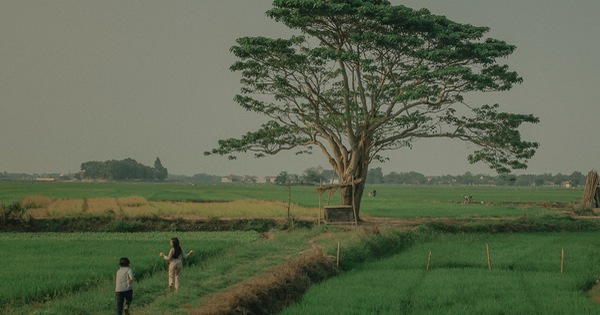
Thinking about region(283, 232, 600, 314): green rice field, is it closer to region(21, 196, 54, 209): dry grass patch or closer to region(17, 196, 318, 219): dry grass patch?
region(17, 196, 318, 219): dry grass patch

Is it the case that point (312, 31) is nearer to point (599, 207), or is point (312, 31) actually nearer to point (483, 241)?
point (483, 241)

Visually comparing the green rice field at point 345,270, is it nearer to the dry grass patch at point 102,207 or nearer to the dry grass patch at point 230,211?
the dry grass patch at point 102,207

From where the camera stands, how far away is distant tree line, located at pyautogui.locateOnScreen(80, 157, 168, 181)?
174 metres

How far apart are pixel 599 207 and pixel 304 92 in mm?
29126

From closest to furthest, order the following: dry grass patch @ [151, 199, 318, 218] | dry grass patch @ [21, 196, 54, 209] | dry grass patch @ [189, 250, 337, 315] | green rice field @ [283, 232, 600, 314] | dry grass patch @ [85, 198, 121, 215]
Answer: dry grass patch @ [189, 250, 337, 315]
green rice field @ [283, 232, 600, 314]
dry grass patch @ [85, 198, 121, 215]
dry grass patch @ [151, 199, 318, 218]
dry grass patch @ [21, 196, 54, 209]

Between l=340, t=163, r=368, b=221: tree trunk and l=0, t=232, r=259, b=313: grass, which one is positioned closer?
l=0, t=232, r=259, b=313: grass

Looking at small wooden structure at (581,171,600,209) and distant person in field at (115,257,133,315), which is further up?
small wooden structure at (581,171,600,209)

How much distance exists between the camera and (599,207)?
48.6 metres

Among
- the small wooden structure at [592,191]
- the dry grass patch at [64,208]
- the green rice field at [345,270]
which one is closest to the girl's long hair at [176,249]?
the green rice field at [345,270]

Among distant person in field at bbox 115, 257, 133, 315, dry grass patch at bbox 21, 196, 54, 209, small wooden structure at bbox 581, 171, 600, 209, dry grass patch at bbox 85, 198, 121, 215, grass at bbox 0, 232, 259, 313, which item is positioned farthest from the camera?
small wooden structure at bbox 581, 171, 600, 209

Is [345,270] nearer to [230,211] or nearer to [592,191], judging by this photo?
[230,211]

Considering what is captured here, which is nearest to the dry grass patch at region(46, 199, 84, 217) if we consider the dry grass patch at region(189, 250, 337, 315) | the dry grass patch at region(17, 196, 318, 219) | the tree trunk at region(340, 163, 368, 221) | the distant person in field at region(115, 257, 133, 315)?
the dry grass patch at region(17, 196, 318, 219)

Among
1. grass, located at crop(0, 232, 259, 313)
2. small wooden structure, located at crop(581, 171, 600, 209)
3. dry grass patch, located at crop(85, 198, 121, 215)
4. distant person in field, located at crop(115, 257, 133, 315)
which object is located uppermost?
small wooden structure, located at crop(581, 171, 600, 209)

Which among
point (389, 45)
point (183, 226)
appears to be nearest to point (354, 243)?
point (389, 45)
